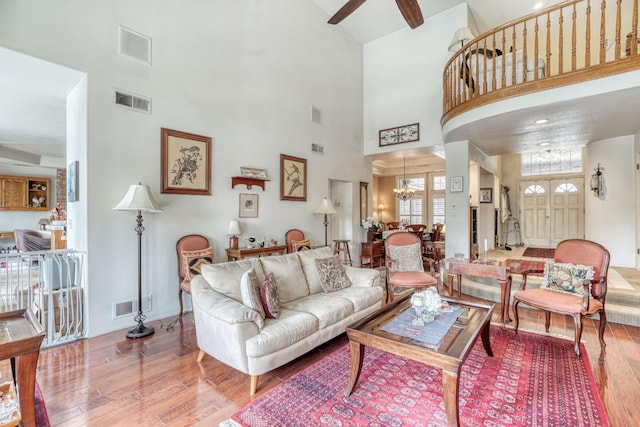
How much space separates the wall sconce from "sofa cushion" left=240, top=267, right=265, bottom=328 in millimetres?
7032

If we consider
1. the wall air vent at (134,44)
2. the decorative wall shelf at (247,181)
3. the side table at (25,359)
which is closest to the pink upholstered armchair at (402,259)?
the decorative wall shelf at (247,181)

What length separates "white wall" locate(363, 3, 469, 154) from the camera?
634 centimetres

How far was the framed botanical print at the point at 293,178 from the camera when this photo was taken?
557 cm

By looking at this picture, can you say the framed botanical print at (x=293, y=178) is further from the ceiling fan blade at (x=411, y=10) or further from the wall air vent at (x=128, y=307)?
the ceiling fan blade at (x=411, y=10)

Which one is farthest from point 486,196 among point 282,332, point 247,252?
point 282,332

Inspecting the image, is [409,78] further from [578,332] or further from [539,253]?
[578,332]

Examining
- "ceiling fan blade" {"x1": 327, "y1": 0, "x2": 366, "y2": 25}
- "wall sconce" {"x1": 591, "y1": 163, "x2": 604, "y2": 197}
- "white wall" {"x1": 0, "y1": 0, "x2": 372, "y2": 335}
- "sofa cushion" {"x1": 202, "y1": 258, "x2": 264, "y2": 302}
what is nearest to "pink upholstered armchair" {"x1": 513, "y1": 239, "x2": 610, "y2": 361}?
"sofa cushion" {"x1": 202, "y1": 258, "x2": 264, "y2": 302}

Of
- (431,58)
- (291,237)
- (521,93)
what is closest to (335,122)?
(431,58)

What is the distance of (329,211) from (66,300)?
416 centimetres

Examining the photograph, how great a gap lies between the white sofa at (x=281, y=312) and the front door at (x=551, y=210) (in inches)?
309

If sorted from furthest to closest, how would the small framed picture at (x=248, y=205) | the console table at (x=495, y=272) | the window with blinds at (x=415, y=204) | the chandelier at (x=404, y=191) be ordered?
the window with blinds at (x=415, y=204) → the chandelier at (x=404, y=191) → the small framed picture at (x=248, y=205) → the console table at (x=495, y=272)

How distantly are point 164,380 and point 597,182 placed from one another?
7.91 metres

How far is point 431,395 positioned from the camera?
2.18 meters

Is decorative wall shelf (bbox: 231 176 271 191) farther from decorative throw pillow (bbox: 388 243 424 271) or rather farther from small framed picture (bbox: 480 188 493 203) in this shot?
small framed picture (bbox: 480 188 493 203)
